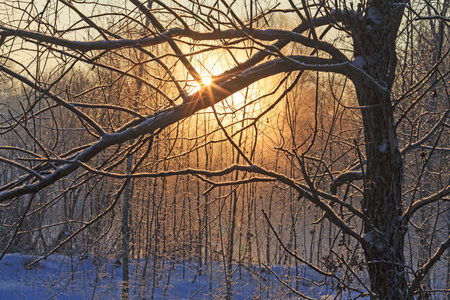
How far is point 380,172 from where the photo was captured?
234 centimetres

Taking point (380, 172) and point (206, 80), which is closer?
point (206, 80)

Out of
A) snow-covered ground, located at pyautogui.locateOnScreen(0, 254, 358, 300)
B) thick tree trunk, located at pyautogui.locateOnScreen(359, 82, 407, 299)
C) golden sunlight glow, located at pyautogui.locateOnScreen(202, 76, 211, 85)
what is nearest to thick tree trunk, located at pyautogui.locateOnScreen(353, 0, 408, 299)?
thick tree trunk, located at pyautogui.locateOnScreen(359, 82, 407, 299)

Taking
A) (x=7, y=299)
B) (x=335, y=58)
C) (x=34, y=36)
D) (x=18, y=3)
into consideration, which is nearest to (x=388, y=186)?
(x=335, y=58)

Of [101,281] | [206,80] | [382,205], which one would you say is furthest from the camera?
[101,281]

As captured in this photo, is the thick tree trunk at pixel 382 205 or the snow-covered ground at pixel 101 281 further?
the snow-covered ground at pixel 101 281

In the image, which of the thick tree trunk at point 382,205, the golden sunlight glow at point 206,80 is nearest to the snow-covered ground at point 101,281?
the thick tree trunk at point 382,205

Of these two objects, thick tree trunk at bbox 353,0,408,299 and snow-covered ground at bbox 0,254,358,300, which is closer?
thick tree trunk at bbox 353,0,408,299

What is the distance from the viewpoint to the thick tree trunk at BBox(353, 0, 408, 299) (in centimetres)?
223

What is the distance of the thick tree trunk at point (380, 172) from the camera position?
7.32 feet

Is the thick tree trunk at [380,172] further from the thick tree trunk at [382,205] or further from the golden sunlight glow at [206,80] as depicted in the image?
the golden sunlight glow at [206,80]

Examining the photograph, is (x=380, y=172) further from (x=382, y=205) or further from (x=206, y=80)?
(x=206, y=80)

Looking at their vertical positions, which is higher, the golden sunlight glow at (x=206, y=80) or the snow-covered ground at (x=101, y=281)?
the golden sunlight glow at (x=206, y=80)

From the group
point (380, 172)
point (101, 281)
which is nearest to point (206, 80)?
point (380, 172)

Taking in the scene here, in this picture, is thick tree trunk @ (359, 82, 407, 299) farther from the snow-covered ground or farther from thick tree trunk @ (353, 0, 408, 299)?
the snow-covered ground
